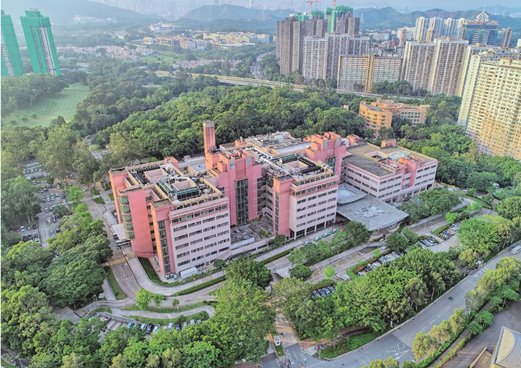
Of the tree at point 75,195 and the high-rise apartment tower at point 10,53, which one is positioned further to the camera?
the high-rise apartment tower at point 10,53

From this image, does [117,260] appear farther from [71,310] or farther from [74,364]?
[74,364]

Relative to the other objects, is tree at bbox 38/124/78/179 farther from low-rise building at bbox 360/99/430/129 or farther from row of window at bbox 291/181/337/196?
low-rise building at bbox 360/99/430/129

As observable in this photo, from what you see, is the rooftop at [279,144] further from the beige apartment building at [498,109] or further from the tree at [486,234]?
the beige apartment building at [498,109]

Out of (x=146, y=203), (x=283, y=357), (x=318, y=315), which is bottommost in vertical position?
(x=283, y=357)

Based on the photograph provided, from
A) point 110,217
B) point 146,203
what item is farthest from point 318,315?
point 110,217

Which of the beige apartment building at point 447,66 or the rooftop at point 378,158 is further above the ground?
the beige apartment building at point 447,66

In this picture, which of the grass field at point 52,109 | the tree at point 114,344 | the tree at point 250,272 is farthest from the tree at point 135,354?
the grass field at point 52,109
